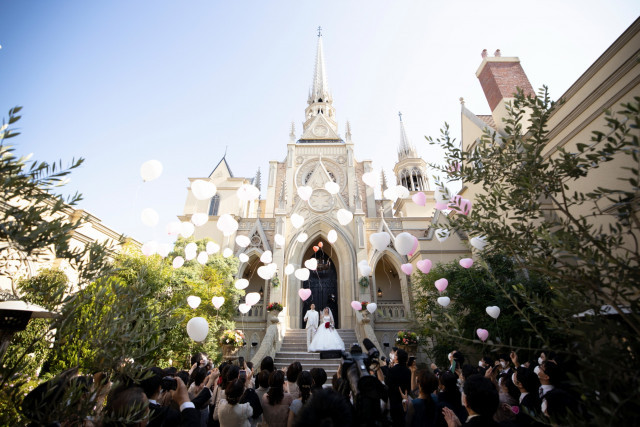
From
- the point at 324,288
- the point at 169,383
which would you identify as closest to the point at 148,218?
the point at 169,383

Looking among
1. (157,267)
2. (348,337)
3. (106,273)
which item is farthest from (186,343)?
(106,273)

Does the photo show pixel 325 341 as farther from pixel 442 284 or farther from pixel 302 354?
pixel 442 284

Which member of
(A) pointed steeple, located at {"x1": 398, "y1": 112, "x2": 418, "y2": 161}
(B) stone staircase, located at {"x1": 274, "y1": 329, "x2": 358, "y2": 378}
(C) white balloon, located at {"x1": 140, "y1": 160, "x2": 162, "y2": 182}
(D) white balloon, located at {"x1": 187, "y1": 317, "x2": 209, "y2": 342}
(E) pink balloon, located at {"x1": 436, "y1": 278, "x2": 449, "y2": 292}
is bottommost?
(B) stone staircase, located at {"x1": 274, "y1": 329, "x2": 358, "y2": 378}

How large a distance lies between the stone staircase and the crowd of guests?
7250mm

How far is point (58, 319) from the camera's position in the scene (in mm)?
2869

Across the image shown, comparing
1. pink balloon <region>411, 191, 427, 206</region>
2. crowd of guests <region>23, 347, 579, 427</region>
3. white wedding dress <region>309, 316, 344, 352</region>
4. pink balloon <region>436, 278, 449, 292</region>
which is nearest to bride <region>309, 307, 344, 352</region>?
white wedding dress <region>309, 316, 344, 352</region>

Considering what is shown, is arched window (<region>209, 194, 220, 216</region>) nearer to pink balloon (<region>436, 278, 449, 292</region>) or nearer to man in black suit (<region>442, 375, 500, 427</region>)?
pink balloon (<region>436, 278, 449, 292</region>)

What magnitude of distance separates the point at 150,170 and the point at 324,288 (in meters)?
15.2

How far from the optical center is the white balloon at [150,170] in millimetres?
6750

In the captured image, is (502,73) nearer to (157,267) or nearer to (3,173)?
(3,173)

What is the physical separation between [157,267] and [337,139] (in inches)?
738

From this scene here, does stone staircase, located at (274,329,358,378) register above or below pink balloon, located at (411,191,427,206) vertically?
below

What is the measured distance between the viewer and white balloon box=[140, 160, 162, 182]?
675cm

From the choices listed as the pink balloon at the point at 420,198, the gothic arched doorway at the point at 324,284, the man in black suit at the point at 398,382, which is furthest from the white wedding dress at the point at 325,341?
the gothic arched doorway at the point at 324,284
